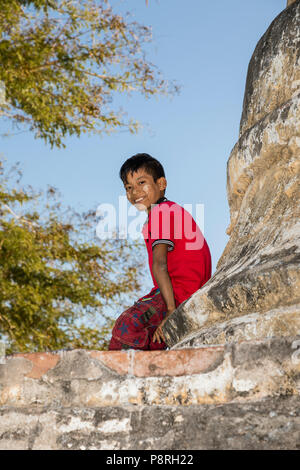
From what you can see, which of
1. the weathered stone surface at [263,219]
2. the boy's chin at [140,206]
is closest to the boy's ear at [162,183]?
the boy's chin at [140,206]

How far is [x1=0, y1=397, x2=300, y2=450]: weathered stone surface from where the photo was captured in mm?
1484

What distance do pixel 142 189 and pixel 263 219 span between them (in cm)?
92

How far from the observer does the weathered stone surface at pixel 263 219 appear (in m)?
1.99

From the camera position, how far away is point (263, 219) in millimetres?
2410

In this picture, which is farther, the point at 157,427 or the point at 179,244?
the point at 179,244

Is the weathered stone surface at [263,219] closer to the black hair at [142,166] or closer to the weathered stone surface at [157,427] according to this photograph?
the weathered stone surface at [157,427]

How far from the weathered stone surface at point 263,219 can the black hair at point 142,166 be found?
51cm

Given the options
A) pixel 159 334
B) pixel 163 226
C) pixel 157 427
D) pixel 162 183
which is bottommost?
pixel 157 427

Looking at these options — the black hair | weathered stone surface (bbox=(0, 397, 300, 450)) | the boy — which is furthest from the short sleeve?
weathered stone surface (bbox=(0, 397, 300, 450))

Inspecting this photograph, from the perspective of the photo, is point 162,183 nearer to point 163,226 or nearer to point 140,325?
point 163,226

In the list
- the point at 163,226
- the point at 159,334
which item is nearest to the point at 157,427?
the point at 159,334

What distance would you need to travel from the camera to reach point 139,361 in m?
1.72

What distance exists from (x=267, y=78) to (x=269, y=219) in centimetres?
70

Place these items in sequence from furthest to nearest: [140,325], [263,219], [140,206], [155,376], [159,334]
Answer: [140,206], [140,325], [159,334], [263,219], [155,376]
